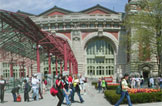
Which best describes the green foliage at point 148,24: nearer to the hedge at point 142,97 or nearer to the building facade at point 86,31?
the hedge at point 142,97

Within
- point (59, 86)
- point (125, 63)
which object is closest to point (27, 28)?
point (59, 86)

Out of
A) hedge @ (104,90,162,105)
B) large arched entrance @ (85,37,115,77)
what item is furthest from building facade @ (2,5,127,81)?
hedge @ (104,90,162,105)

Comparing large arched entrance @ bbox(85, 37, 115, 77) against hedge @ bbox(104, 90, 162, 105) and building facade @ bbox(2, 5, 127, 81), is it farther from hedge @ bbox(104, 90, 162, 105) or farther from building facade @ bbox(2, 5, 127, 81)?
hedge @ bbox(104, 90, 162, 105)

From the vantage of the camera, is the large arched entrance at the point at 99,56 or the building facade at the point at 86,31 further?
the large arched entrance at the point at 99,56

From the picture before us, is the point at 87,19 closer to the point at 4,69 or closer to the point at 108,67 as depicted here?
the point at 108,67

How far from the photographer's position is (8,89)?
2400 cm

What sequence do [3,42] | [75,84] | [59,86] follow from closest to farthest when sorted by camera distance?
[59,86] → [75,84] → [3,42]

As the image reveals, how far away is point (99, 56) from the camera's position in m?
57.5

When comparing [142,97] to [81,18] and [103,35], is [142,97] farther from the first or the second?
[103,35]

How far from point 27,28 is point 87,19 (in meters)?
35.8

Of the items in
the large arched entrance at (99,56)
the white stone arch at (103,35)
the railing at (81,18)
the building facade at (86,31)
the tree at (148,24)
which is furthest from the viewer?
the large arched entrance at (99,56)

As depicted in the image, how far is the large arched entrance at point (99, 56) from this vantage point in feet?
189

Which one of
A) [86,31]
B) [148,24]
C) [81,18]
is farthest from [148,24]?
[86,31]

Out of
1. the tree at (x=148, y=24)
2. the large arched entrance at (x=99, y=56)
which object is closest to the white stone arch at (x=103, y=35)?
the large arched entrance at (x=99, y=56)
